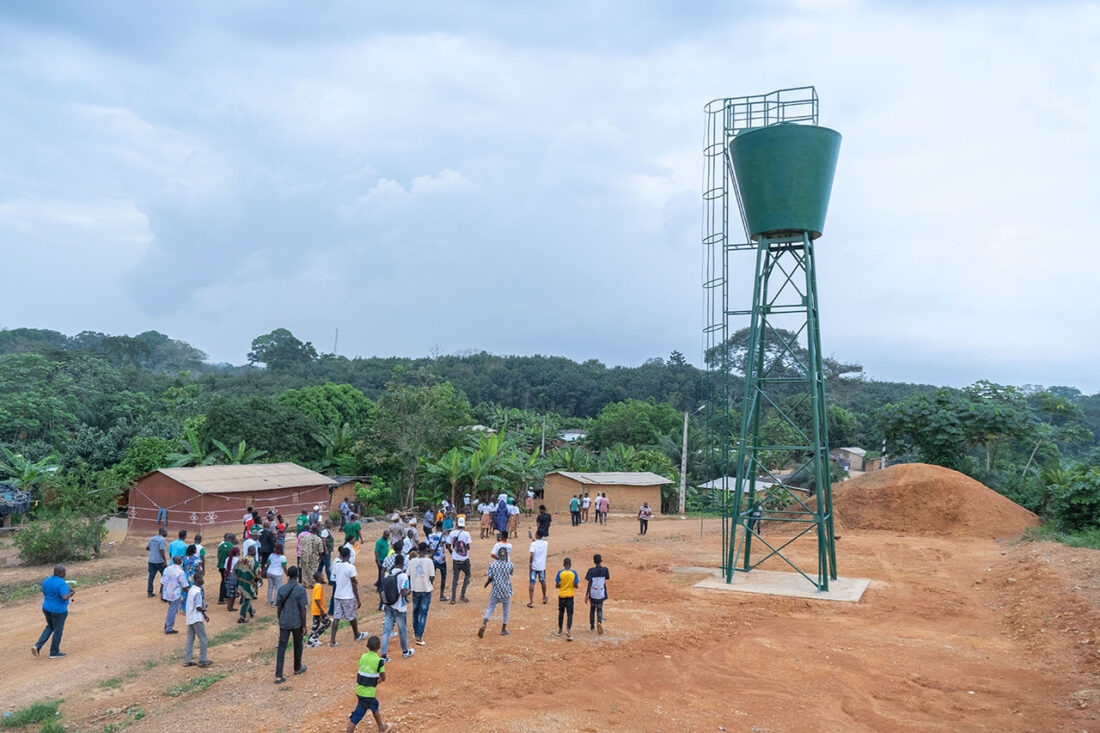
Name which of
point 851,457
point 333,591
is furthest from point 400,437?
point 851,457

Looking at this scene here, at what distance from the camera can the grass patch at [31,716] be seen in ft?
28.5

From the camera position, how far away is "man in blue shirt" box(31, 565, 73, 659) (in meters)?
11.1

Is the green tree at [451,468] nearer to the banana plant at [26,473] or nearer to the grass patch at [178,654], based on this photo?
the banana plant at [26,473]

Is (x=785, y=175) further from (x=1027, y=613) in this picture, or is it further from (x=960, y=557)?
(x=960, y=557)

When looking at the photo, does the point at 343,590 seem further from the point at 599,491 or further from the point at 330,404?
the point at 330,404

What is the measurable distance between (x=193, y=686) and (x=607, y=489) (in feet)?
84.9

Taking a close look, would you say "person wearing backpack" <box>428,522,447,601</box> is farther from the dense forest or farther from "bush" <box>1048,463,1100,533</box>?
"bush" <box>1048,463,1100,533</box>

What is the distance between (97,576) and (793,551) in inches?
771

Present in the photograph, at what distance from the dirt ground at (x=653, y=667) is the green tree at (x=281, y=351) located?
74.7m

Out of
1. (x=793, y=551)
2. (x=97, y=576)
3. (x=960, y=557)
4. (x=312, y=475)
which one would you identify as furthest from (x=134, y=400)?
(x=960, y=557)

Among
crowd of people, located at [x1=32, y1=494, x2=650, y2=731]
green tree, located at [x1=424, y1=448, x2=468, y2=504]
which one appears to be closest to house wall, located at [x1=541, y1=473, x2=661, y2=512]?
green tree, located at [x1=424, y1=448, x2=468, y2=504]

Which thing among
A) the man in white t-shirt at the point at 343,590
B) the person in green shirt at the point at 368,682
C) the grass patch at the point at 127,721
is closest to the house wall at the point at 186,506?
the man in white t-shirt at the point at 343,590

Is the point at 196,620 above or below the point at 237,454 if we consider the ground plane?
below

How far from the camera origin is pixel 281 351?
3570 inches
